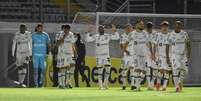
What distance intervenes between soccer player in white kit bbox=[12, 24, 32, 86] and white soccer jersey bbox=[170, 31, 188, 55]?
629 cm

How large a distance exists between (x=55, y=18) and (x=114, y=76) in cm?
923

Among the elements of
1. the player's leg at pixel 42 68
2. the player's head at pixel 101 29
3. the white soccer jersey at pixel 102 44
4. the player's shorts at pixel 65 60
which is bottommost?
the player's leg at pixel 42 68

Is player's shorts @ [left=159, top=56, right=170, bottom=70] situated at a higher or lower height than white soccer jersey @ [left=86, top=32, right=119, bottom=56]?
lower

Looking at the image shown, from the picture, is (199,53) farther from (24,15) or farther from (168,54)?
(24,15)

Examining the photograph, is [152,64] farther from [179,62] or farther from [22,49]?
[22,49]

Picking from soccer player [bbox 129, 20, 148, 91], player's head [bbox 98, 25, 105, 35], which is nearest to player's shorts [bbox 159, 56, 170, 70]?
soccer player [bbox 129, 20, 148, 91]

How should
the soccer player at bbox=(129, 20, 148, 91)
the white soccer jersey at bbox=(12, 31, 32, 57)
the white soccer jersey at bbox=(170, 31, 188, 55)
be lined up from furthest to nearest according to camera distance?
the white soccer jersey at bbox=(12, 31, 32, 57) → the soccer player at bbox=(129, 20, 148, 91) → the white soccer jersey at bbox=(170, 31, 188, 55)

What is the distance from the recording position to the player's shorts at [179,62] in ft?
63.3

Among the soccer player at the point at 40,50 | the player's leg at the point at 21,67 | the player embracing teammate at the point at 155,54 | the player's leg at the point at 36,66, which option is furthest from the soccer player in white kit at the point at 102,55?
the player's leg at the point at 21,67

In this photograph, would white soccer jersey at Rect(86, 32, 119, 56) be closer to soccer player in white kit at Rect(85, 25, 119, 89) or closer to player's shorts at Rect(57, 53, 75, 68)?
soccer player in white kit at Rect(85, 25, 119, 89)

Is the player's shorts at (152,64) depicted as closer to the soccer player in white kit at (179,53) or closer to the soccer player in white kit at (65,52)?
the soccer player in white kit at (179,53)

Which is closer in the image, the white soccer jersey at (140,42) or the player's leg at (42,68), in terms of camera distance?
the white soccer jersey at (140,42)

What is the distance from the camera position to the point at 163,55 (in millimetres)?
21297

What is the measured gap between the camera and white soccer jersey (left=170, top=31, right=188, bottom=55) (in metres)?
19.5
